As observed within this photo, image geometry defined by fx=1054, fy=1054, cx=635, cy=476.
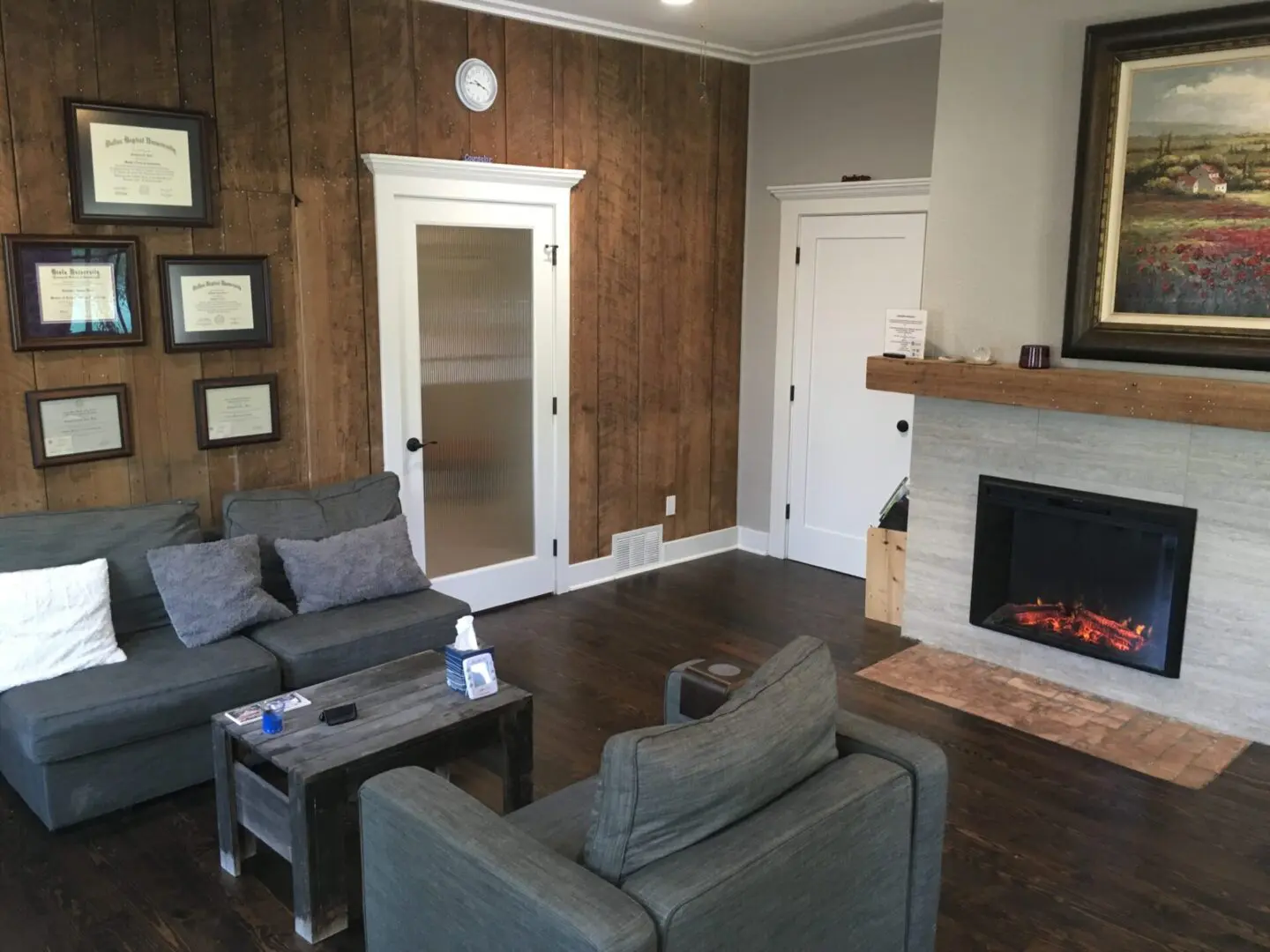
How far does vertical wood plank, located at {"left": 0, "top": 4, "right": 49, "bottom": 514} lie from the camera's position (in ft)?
11.7

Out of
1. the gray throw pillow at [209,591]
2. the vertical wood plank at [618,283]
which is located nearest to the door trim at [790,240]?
the vertical wood plank at [618,283]

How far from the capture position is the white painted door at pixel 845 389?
5.56 meters

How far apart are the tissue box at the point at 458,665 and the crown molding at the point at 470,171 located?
2345mm

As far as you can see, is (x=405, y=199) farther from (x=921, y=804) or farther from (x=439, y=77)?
(x=921, y=804)

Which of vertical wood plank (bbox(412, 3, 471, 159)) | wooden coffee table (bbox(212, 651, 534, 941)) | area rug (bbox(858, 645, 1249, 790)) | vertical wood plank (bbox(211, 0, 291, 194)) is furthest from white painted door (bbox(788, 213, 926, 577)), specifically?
wooden coffee table (bbox(212, 651, 534, 941))

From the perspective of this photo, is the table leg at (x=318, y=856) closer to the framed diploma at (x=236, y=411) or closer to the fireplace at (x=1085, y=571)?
the framed diploma at (x=236, y=411)

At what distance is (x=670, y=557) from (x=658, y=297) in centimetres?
150

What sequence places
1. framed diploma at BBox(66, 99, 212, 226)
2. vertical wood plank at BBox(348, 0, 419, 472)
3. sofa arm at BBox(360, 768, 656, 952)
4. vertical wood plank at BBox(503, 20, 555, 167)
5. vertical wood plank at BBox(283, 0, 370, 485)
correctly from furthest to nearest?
vertical wood plank at BBox(503, 20, 555, 167) < vertical wood plank at BBox(348, 0, 419, 472) < vertical wood plank at BBox(283, 0, 370, 485) < framed diploma at BBox(66, 99, 212, 226) < sofa arm at BBox(360, 768, 656, 952)

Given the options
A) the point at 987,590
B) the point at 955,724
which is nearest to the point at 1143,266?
the point at 987,590

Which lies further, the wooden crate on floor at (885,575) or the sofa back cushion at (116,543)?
the wooden crate on floor at (885,575)

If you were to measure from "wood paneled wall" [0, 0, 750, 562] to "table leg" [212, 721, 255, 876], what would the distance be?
1.46m

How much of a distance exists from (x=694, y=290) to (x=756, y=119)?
3.48ft

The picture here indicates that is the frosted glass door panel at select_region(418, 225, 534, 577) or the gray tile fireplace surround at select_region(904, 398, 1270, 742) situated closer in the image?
the gray tile fireplace surround at select_region(904, 398, 1270, 742)

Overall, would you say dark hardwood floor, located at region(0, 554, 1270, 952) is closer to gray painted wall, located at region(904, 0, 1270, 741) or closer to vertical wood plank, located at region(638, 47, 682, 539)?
gray painted wall, located at region(904, 0, 1270, 741)
